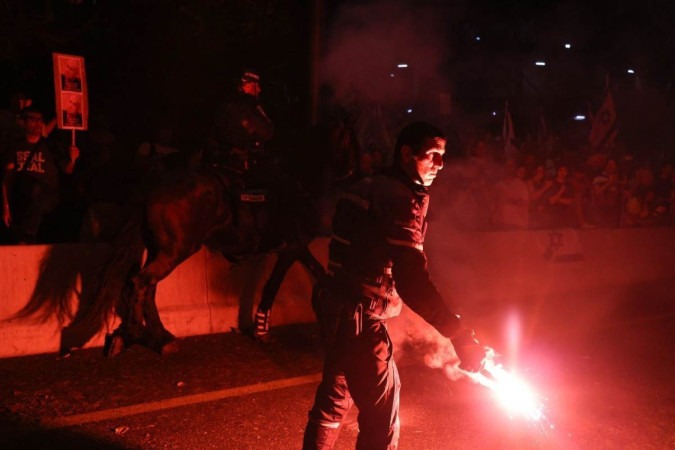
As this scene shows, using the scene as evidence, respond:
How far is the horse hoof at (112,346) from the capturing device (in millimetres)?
6547

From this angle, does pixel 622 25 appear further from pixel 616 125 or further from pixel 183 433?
pixel 183 433

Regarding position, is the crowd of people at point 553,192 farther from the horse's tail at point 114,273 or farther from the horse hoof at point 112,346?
the horse hoof at point 112,346

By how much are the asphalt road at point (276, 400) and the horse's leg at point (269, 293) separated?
0.17 m

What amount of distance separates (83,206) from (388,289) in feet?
21.2

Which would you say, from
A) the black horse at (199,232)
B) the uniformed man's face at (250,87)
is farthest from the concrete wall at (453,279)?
the uniformed man's face at (250,87)

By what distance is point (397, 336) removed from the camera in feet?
25.0

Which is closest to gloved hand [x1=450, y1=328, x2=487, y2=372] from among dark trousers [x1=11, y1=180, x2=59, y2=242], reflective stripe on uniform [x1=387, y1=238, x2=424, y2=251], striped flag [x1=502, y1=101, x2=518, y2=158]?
reflective stripe on uniform [x1=387, y1=238, x2=424, y2=251]

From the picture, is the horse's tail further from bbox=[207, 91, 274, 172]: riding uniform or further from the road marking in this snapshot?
the road marking

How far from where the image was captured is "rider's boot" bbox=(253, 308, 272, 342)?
7527mm

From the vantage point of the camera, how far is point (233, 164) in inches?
285

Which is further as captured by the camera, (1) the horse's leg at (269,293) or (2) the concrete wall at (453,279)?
(1) the horse's leg at (269,293)

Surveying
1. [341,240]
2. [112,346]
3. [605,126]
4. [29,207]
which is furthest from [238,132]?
[605,126]

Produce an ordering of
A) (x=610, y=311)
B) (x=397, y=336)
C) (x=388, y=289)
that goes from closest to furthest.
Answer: (x=388, y=289) → (x=397, y=336) → (x=610, y=311)

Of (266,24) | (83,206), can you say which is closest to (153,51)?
(266,24)
